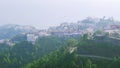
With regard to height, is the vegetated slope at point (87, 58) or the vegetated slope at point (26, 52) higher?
the vegetated slope at point (87, 58)

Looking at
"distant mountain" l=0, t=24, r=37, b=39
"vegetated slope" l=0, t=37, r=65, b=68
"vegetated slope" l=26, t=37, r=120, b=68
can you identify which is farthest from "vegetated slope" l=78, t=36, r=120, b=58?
"distant mountain" l=0, t=24, r=37, b=39

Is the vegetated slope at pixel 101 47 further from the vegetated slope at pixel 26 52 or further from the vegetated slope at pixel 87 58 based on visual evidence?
the vegetated slope at pixel 26 52

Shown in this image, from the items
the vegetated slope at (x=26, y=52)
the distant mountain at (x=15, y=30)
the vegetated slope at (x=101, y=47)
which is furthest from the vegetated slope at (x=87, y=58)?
the distant mountain at (x=15, y=30)

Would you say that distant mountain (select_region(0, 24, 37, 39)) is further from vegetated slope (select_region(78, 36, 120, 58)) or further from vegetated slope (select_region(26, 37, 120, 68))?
vegetated slope (select_region(26, 37, 120, 68))

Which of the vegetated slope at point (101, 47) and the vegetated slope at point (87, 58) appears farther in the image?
the vegetated slope at point (101, 47)

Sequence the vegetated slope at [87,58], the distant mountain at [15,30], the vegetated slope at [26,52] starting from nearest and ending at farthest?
the vegetated slope at [87,58], the vegetated slope at [26,52], the distant mountain at [15,30]

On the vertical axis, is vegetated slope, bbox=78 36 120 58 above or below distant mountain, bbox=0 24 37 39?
above

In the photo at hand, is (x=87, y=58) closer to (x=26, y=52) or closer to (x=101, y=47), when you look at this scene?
(x=101, y=47)

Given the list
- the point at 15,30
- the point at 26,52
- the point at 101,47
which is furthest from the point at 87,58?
the point at 15,30

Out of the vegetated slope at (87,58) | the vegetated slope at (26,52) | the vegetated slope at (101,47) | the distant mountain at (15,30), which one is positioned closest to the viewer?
the vegetated slope at (87,58)

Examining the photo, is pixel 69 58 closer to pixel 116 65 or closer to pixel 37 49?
pixel 116 65

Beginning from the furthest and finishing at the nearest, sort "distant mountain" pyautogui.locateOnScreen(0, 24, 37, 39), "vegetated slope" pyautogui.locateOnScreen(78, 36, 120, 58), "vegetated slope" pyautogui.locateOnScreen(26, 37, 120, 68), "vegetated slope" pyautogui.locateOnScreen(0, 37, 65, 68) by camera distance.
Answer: "distant mountain" pyautogui.locateOnScreen(0, 24, 37, 39) → "vegetated slope" pyautogui.locateOnScreen(0, 37, 65, 68) → "vegetated slope" pyautogui.locateOnScreen(78, 36, 120, 58) → "vegetated slope" pyautogui.locateOnScreen(26, 37, 120, 68)
